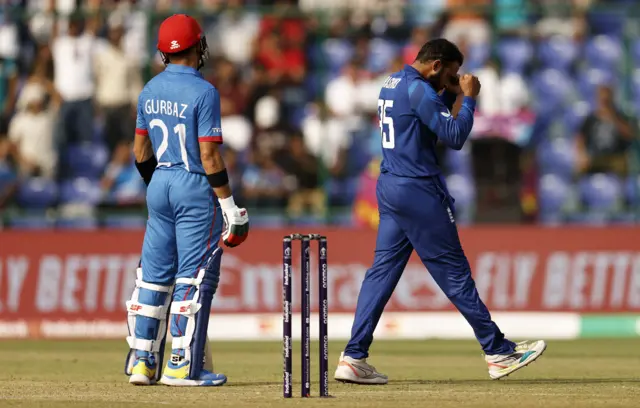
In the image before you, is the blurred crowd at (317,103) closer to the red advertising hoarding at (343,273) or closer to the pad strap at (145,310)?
the red advertising hoarding at (343,273)

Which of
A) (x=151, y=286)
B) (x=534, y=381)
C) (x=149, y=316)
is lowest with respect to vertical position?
(x=534, y=381)

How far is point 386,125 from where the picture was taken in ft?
27.6

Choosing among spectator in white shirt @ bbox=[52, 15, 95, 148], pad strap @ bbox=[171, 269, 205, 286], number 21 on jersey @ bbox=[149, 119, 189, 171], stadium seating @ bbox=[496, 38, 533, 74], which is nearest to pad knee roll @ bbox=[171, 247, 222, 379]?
pad strap @ bbox=[171, 269, 205, 286]

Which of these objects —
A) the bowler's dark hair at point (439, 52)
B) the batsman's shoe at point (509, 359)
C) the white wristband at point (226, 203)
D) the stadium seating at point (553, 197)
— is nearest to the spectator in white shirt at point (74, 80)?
the stadium seating at point (553, 197)

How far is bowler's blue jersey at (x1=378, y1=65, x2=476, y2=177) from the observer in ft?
26.8

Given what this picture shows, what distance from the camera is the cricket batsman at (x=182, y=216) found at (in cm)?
792

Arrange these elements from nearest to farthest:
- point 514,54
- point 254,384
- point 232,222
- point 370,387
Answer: point 232,222, point 370,387, point 254,384, point 514,54

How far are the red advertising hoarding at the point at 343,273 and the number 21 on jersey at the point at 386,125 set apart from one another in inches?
254

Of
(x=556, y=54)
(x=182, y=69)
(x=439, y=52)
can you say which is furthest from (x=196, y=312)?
(x=556, y=54)

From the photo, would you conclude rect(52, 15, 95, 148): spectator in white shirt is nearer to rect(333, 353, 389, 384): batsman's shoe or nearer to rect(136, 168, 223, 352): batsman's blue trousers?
rect(136, 168, 223, 352): batsman's blue trousers

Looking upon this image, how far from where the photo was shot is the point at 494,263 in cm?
1482

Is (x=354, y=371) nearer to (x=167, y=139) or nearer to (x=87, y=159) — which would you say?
(x=167, y=139)

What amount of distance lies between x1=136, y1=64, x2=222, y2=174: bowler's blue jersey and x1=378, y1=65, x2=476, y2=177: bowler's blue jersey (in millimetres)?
1157

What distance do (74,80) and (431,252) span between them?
359 inches
